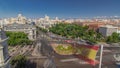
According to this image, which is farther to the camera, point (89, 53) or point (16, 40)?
point (16, 40)

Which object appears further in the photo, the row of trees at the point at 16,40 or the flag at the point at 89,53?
the row of trees at the point at 16,40

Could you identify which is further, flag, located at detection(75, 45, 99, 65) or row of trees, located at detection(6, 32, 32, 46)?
row of trees, located at detection(6, 32, 32, 46)

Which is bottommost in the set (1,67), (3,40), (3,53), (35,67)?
(35,67)

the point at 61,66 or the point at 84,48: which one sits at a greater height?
the point at 84,48

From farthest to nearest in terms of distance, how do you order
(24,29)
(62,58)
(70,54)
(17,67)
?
(24,29), (70,54), (62,58), (17,67)

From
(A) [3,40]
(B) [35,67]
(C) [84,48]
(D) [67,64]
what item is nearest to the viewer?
(C) [84,48]

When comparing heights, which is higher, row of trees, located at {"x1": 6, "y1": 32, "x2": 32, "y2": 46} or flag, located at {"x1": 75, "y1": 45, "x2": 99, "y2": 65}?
flag, located at {"x1": 75, "y1": 45, "x2": 99, "y2": 65}

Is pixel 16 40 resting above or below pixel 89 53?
below

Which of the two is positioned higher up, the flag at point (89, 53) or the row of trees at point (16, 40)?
the flag at point (89, 53)

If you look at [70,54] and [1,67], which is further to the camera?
[70,54]

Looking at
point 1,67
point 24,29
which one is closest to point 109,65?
point 1,67

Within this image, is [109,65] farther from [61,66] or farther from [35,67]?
[35,67]
